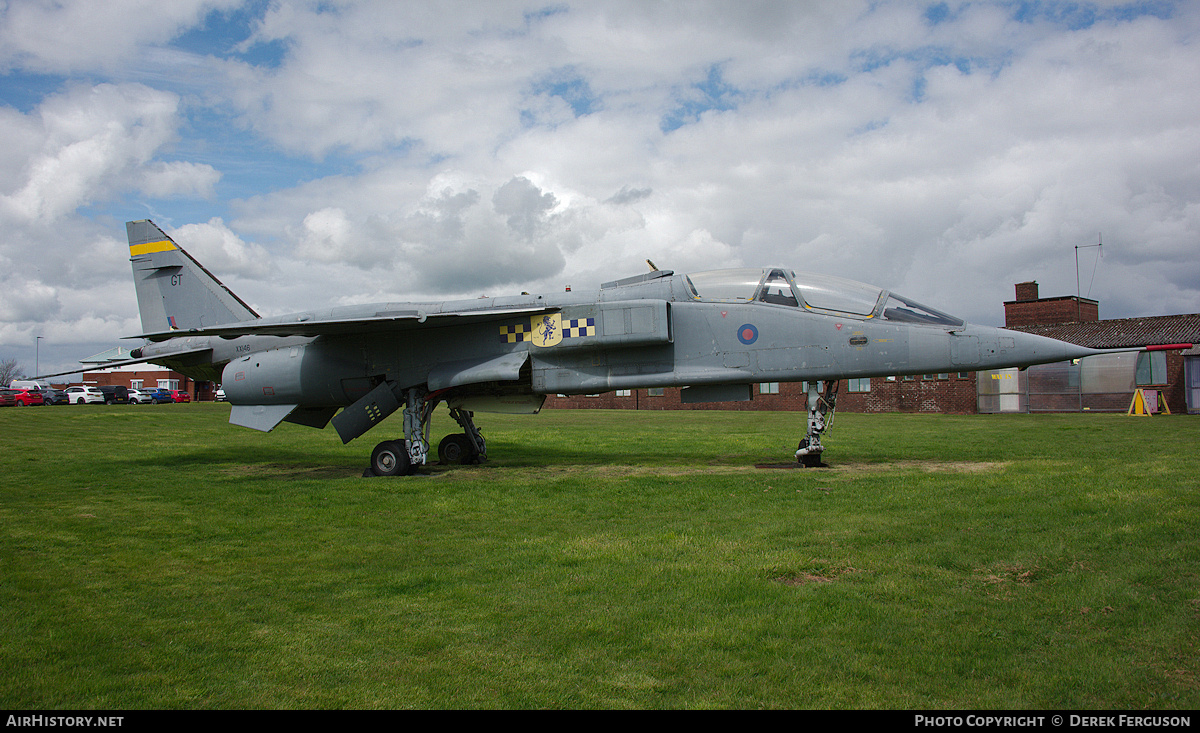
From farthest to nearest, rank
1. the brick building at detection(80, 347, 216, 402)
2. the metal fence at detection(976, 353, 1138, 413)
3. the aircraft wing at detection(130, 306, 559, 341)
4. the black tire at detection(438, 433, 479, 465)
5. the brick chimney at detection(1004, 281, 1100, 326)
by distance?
the brick building at detection(80, 347, 216, 402), the brick chimney at detection(1004, 281, 1100, 326), the metal fence at detection(976, 353, 1138, 413), the black tire at detection(438, 433, 479, 465), the aircraft wing at detection(130, 306, 559, 341)

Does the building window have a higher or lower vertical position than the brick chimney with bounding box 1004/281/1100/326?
lower

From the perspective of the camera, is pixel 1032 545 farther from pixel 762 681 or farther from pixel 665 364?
pixel 665 364

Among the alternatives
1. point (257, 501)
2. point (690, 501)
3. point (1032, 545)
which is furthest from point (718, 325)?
point (257, 501)

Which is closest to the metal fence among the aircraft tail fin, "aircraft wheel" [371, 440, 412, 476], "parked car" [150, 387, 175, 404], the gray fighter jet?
the gray fighter jet

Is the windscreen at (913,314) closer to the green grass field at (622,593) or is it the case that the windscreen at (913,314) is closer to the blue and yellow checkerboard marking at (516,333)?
the green grass field at (622,593)

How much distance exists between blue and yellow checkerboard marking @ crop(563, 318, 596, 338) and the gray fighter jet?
0.09 ft

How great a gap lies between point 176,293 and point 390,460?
7.65m

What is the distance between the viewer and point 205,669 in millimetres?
3775

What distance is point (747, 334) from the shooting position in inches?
455

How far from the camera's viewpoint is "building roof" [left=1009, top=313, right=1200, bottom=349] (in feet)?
117

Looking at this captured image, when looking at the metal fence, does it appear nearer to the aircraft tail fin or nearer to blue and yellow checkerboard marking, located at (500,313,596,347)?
blue and yellow checkerboard marking, located at (500,313,596,347)

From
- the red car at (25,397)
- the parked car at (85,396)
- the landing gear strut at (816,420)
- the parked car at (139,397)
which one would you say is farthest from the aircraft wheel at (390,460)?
the parked car at (85,396)

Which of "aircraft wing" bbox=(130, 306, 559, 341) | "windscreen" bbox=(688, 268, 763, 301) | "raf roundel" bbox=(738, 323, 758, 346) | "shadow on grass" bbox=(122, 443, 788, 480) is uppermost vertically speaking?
"windscreen" bbox=(688, 268, 763, 301)

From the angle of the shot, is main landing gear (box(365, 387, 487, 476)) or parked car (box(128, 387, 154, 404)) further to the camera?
parked car (box(128, 387, 154, 404))
